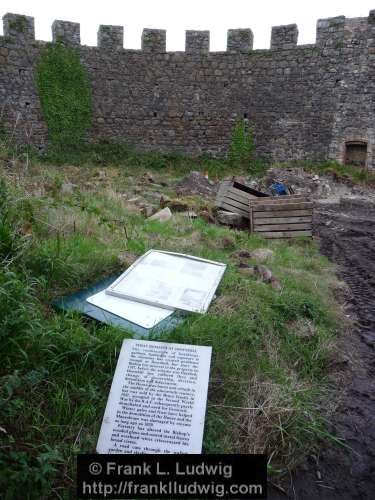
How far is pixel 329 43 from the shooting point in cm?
1273

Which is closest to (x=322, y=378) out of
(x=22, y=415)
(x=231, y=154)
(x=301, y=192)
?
(x=22, y=415)

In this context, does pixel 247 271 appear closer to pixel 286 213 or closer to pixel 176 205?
pixel 286 213

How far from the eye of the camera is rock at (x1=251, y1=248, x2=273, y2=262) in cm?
542

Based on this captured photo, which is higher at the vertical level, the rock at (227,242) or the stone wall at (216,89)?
the stone wall at (216,89)

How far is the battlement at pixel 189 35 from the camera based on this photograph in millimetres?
12547

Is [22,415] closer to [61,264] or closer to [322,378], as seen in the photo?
[61,264]

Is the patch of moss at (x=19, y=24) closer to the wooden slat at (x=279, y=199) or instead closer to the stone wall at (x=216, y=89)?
the stone wall at (x=216, y=89)

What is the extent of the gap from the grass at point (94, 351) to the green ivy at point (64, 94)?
9.13m

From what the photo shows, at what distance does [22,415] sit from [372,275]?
4739 mm

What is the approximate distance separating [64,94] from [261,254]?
34.1ft

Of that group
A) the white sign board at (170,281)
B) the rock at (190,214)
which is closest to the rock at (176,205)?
the rock at (190,214)

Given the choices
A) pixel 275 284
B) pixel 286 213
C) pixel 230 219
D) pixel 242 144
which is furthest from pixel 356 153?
pixel 275 284

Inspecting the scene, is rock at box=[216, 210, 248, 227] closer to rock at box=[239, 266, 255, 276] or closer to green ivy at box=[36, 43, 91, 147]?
rock at box=[239, 266, 255, 276]

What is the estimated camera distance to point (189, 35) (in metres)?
13.6
